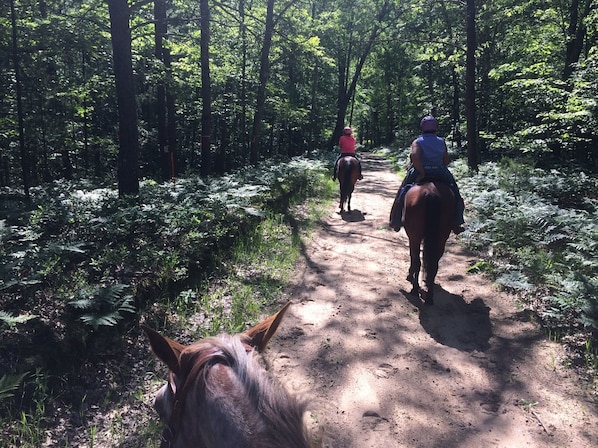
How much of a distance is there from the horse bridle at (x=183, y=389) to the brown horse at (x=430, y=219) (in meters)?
4.36

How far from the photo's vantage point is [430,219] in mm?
5105

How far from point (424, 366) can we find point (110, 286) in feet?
11.0

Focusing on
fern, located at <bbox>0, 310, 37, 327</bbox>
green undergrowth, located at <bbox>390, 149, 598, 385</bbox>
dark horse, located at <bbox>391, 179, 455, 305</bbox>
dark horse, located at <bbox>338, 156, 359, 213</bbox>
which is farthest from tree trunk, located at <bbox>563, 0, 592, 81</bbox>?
fern, located at <bbox>0, 310, 37, 327</bbox>

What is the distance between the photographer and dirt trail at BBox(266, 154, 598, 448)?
124 inches

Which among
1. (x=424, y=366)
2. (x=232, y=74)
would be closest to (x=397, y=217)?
(x=424, y=366)

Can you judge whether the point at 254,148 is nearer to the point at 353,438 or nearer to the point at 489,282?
the point at 489,282

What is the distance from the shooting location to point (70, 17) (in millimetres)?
8609

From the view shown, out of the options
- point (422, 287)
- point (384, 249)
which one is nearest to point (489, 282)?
point (422, 287)

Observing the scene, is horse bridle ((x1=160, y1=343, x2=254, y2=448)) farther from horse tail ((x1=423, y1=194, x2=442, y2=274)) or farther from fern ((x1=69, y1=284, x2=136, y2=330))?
horse tail ((x1=423, y1=194, x2=442, y2=274))

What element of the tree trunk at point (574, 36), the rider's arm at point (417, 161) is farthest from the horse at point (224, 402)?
the tree trunk at point (574, 36)

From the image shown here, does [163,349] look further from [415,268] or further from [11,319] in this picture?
[415,268]

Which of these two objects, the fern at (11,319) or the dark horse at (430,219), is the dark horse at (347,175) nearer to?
the dark horse at (430,219)

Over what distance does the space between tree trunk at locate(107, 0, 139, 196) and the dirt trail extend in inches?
161

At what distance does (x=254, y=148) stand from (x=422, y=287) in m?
9.62
